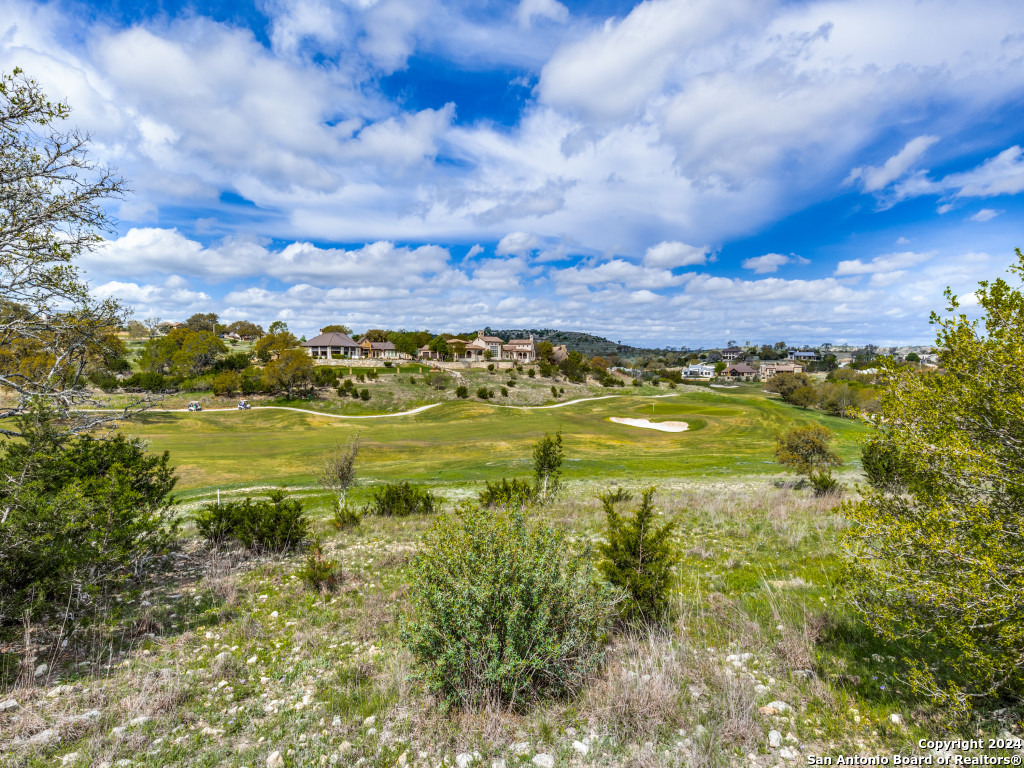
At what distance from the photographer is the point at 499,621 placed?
17.3ft

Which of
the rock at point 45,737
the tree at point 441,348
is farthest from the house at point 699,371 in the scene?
the rock at point 45,737

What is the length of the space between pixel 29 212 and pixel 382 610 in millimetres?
9409

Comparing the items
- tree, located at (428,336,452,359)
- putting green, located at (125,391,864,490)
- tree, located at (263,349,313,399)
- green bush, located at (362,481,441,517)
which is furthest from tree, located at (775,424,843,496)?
tree, located at (428,336,452,359)

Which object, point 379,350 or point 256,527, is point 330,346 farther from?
point 256,527

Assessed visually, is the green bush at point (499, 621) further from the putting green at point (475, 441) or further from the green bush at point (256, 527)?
the putting green at point (475, 441)

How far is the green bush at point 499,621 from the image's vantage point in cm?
495

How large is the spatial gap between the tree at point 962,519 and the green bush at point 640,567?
261cm

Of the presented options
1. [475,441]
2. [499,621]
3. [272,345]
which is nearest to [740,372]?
[475,441]

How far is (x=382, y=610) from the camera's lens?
782cm

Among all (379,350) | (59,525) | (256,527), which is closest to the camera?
(59,525)

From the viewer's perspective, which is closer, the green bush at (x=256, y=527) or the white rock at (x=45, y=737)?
the white rock at (x=45, y=737)

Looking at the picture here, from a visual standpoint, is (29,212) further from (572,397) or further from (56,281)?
(572,397)

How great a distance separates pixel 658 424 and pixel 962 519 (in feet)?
180

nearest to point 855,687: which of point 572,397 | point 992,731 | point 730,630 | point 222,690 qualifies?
→ point 992,731
